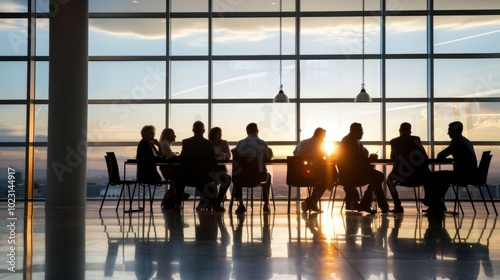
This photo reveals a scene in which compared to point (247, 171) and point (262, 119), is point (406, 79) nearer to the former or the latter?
point (262, 119)

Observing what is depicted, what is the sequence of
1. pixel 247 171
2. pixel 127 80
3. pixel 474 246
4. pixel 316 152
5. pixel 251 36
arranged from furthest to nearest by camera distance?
pixel 251 36, pixel 127 80, pixel 316 152, pixel 247 171, pixel 474 246

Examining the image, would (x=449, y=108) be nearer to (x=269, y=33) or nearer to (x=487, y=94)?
(x=487, y=94)

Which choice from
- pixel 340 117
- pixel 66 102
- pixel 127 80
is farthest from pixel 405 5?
pixel 66 102

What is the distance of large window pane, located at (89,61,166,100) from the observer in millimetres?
13883

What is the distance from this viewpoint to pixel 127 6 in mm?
14102

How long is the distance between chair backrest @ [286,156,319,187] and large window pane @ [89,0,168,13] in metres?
6.11

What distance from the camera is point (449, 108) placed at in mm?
13797

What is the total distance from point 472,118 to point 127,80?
682 cm

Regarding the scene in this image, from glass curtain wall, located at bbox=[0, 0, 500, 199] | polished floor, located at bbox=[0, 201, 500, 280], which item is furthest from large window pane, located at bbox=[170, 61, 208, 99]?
polished floor, located at bbox=[0, 201, 500, 280]

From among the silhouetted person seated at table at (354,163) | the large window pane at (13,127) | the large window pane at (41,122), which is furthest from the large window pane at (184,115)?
the silhouetted person seated at table at (354,163)

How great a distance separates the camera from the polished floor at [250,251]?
130 inches

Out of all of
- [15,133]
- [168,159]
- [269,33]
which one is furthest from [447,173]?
[15,133]

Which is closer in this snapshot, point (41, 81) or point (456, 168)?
point (456, 168)

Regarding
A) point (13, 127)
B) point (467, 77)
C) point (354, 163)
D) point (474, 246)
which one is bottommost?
point (474, 246)
